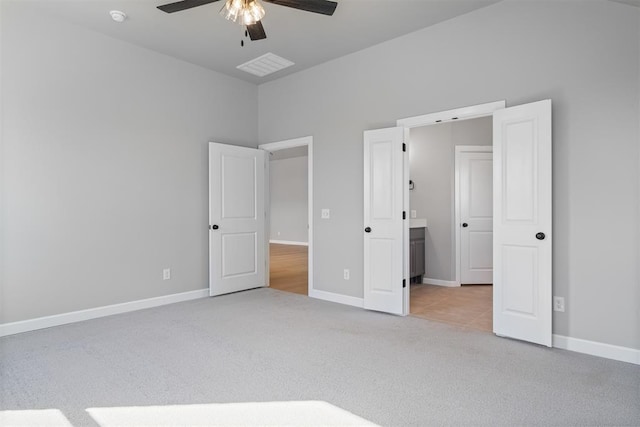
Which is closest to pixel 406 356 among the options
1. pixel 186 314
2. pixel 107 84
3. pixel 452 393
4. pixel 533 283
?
pixel 452 393

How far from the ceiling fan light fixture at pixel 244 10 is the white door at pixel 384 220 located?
199 cm

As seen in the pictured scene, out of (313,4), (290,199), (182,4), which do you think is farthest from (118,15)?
(290,199)

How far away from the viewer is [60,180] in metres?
3.69

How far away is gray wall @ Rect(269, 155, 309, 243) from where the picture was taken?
39.8 ft

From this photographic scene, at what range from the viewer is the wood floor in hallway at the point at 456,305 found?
3.84 meters

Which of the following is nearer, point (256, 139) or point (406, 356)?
point (406, 356)

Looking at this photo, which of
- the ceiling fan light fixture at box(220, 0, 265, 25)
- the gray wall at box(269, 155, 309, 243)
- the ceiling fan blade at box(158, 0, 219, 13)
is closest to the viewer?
the ceiling fan light fixture at box(220, 0, 265, 25)

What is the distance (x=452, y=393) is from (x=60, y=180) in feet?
13.0

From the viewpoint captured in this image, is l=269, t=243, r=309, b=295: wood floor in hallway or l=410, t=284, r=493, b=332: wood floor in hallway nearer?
l=410, t=284, r=493, b=332: wood floor in hallway

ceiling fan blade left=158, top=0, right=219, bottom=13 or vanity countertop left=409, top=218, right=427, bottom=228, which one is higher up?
ceiling fan blade left=158, top=0, right=219, bottom=13

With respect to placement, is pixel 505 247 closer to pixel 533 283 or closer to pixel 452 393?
pixel 533 283

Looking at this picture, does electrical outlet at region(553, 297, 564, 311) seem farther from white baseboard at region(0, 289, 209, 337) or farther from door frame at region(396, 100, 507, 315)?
white baseboard at region(0, 289, 209, 337)

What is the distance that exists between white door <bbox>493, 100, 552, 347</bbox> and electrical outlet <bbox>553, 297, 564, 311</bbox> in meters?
0.11

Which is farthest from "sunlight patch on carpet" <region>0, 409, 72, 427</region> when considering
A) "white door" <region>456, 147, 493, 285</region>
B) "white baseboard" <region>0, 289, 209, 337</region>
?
"white door" <region>456, 147, 493, 285</region>
